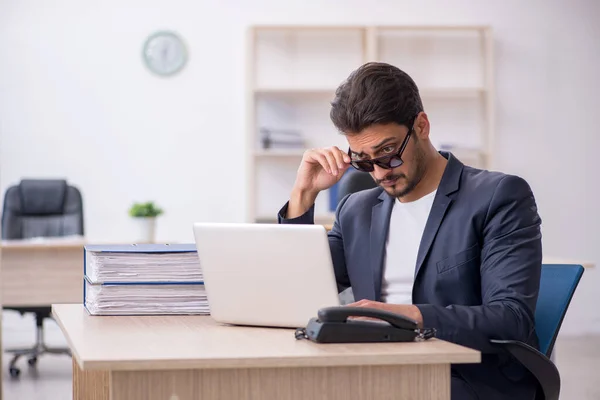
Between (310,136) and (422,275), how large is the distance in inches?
179

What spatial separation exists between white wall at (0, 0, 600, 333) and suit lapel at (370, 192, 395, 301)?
4307mm

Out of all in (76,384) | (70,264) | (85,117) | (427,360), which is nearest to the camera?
(427,360)

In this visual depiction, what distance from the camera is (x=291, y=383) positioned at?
1.41 meters

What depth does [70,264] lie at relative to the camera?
457cm

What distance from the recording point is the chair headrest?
536 centimetres

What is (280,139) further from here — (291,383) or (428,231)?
(291,383)

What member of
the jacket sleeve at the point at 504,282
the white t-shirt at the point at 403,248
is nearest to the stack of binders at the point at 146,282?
the white t-shirt at the point at 403,248

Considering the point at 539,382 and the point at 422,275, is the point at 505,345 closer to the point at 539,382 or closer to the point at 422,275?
the point at 539,382

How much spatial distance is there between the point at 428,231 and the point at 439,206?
64 millimetres

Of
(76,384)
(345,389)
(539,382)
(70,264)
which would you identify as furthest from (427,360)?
(70,264)

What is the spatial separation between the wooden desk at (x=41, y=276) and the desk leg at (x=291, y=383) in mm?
3302

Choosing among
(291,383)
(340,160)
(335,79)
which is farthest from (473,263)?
(335,79)

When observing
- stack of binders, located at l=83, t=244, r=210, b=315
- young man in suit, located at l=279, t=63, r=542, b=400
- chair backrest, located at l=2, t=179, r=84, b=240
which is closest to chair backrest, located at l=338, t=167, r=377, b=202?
young man in suit, located at l=279, t=63, r=542, b=400

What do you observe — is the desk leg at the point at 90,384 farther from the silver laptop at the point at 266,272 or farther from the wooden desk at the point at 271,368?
the wooden desk at the point at 271,368
